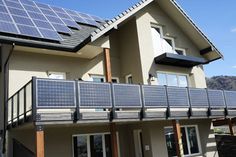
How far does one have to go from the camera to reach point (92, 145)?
47.4 feet

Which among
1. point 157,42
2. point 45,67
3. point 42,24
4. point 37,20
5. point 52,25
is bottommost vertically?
point 45,67

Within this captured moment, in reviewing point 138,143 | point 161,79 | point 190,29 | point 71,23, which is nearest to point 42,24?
point 71,23

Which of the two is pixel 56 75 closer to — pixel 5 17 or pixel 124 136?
pixel 5 17

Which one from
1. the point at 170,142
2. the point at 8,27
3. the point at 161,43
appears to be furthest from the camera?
the point at 161,43

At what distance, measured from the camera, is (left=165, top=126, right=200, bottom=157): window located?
15.5m

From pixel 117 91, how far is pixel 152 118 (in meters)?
2.26

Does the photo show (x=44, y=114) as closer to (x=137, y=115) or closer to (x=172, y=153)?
(x=137, y=115)

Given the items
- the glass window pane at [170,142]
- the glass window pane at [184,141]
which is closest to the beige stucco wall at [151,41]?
the glass window pane at [170,142]

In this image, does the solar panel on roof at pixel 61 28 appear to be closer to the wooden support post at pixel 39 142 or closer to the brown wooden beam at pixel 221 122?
the wooden support post at pixel 39 142

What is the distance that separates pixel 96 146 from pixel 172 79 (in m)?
6.24

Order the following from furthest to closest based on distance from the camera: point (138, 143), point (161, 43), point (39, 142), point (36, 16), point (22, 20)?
1. point (161, 43)
2. point (138, 143)
3. point (36, 16)
4. point (22, 20)
5. point (39, 142)

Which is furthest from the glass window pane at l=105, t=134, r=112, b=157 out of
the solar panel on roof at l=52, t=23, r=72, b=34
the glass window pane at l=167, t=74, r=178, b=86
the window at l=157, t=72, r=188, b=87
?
the solar panel on roof at l=52, t=23, r=72, b=34

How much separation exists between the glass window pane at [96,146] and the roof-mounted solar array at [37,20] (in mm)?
5459

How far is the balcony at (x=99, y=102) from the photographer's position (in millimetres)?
9719
